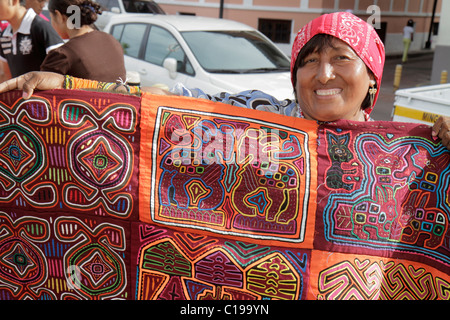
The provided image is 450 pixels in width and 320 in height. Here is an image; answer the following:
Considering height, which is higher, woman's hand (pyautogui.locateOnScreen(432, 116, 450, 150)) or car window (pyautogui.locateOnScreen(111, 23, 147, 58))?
woman's hand (pyautogui.locateOnScreen(432, 116, 450, 150))

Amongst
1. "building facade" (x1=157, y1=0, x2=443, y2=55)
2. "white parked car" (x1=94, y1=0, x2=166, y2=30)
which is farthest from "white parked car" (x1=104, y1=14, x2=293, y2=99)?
"building facade" (x1=157, y1=0, x2=443, y2=55)

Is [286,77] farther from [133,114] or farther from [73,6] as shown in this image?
[133,114]

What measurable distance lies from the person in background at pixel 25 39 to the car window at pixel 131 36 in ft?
11.2

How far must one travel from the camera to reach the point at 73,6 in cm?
330

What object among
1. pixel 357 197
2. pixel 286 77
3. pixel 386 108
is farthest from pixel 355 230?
pixel 386 108

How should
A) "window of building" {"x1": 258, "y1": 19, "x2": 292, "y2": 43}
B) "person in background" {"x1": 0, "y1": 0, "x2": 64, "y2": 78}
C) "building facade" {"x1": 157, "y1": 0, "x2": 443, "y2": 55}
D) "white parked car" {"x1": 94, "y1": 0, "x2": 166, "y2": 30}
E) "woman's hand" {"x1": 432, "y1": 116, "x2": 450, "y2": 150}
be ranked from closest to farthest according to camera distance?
"woman's hand" {"x1": 432, "y1": 116, "x2": 450, "y2": 150} → "person in background" {"x1": 0, "y1": 0, "x2": 64, "y2": 78} → "white parked car" {"x1": 94, "y1": 0, "x2": 166, "y2": 30} → "building facade" {"x1": 157, "y1": 0, "x2": 443, "y2": 55} → "window of building" {"x1": 258, "y1": 19, "x2": 292, "y2": 43}

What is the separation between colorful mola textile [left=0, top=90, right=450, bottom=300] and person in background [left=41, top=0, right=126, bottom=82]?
3.60 ft

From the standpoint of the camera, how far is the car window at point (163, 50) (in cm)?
618

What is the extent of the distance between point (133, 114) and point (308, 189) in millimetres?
744

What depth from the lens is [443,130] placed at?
178 cm

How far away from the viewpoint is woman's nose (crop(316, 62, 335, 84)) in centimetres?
195

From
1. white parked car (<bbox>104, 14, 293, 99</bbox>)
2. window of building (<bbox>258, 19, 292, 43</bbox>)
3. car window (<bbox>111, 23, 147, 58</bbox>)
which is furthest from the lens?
window of building (<bbox>258, 19, 292, 43</bbox>)

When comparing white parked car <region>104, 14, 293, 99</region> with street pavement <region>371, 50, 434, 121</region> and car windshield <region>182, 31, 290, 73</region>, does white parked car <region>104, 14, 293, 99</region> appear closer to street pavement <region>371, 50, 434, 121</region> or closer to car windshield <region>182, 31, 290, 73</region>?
car windshield <region>182, 31, 290, 73</region>

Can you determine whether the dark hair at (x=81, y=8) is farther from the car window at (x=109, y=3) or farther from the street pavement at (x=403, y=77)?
the car window at (x=109, y=3)
